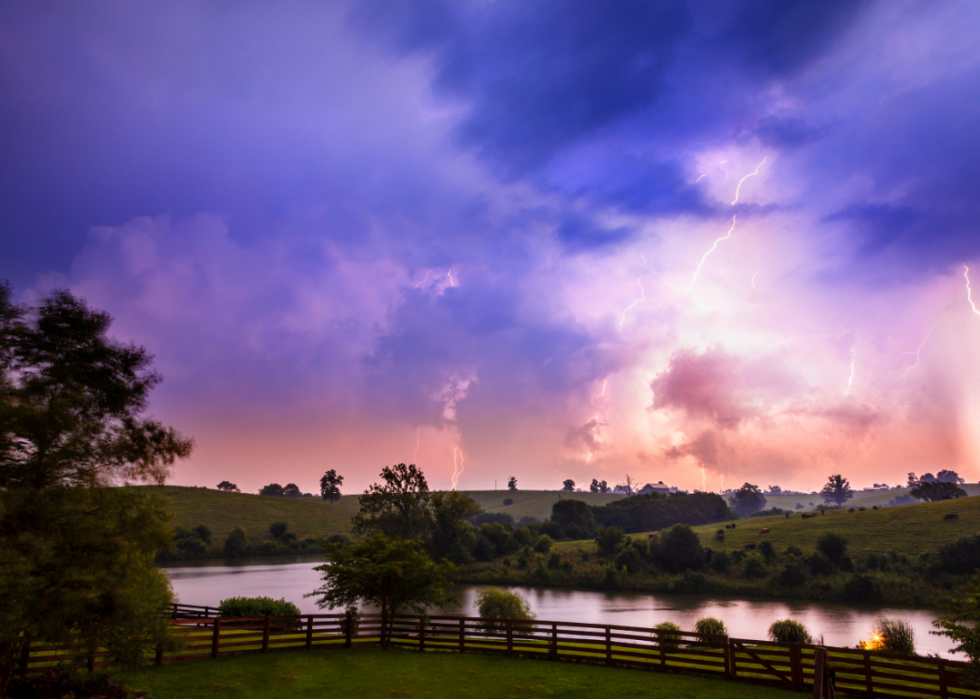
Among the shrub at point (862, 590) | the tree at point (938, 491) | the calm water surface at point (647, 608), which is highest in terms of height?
the tree at point (938, 491)

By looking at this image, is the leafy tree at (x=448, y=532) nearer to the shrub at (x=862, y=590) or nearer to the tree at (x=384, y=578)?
the shrub at (x=862, y=590)

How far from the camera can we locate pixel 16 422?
Result: 12.6 meters

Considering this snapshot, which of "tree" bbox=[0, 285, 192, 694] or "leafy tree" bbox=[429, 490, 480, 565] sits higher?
"tree" bbox=[0, 285, 192, 694]

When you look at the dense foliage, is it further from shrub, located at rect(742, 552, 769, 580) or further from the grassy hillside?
the grassy hillside

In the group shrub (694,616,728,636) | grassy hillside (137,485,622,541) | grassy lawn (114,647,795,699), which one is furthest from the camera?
grassy hillside (137,485,622,541)

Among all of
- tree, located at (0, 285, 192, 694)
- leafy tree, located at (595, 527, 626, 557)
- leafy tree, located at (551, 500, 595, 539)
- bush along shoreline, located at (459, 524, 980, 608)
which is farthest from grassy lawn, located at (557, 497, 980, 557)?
tree, located at (0, 285, 192, 694)

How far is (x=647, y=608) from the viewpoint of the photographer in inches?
2117

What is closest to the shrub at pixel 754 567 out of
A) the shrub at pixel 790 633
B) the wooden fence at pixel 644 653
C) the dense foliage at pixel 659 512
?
the shrub at pixel 790 633

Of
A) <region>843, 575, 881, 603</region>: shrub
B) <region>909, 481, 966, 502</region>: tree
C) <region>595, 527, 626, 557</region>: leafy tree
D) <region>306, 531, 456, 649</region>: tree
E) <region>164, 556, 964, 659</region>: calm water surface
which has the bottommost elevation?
<region>164, 556, 964, 659</region>: calm water surface

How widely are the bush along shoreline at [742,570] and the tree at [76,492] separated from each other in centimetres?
5770

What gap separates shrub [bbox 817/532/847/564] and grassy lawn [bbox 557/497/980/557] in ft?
10.2

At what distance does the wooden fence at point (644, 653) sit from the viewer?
15141 mm

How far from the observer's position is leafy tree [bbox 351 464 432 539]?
254 feet

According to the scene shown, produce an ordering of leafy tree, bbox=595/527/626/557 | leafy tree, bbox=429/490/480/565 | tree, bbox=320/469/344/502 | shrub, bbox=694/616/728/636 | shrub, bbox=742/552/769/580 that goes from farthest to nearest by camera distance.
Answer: tree, bbox=320/469/344/502, leafy tree, bbox=429/490/480/565, leafy tree, bbox=595/527/626/557, shrub, bbox=742/552/769/580, shrub, bbox=694/616/728/636
